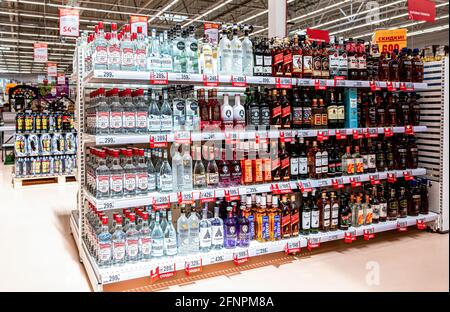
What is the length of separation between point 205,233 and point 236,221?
0.91ft

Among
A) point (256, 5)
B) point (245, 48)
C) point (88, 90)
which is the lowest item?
point (88, 90)

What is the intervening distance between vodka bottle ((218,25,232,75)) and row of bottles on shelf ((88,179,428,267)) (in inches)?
39.9

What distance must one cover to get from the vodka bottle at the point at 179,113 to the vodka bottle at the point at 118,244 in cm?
79

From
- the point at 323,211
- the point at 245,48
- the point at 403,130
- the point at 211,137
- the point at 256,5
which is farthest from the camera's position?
the point at 256,5

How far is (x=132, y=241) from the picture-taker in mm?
2771

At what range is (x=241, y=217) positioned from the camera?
3.16 meters

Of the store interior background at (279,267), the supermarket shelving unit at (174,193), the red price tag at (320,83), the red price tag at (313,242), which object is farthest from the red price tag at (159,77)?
the red price tag at (313,242)

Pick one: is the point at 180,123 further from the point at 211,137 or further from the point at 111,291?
the point at 111,291

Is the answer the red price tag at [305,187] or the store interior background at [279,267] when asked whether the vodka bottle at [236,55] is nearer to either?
the red price tag at [305,187]

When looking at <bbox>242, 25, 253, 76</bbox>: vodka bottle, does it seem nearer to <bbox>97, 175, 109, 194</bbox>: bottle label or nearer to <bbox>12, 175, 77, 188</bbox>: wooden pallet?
<bbox>97, 175, 109, 194</bbox>: bottle label
